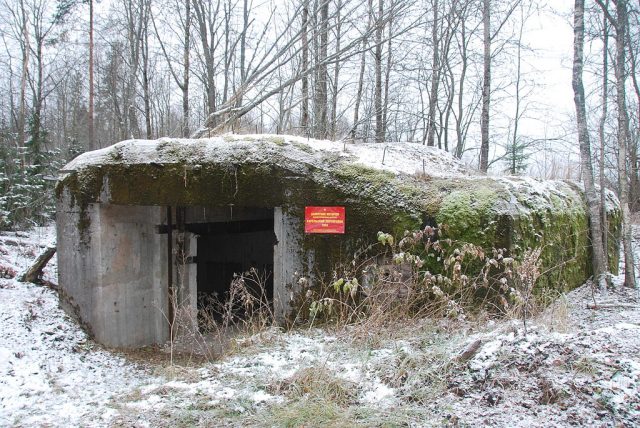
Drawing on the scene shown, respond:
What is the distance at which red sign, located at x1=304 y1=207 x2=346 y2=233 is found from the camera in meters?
4.82

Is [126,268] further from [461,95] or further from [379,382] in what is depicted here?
[461,95]

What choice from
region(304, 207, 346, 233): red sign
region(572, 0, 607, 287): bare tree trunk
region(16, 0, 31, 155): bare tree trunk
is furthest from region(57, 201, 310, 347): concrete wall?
region(16, 0, 31, 155): bare tree trunk

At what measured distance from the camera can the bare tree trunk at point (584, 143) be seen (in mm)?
6223

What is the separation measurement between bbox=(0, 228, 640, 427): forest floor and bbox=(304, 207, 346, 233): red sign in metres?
1.09

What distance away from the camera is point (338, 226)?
4.82 meters

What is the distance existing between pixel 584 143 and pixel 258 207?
4.73m

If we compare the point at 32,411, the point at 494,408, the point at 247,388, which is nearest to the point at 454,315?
the point at 494,408

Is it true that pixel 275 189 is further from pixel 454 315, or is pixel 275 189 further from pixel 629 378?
→ pixel 629 378

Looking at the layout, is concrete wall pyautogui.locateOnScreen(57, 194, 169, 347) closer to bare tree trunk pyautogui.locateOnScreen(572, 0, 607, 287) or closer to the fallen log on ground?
the fallen log on ground

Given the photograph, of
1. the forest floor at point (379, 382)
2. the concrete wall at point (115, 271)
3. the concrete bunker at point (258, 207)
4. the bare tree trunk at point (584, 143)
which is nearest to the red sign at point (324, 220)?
the concrete bunker at point (258, 207)

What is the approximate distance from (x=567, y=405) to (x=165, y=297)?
17.8 feet

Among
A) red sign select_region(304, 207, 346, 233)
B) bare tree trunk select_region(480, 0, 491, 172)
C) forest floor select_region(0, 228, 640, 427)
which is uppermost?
bare tree trunk select_region(480, 0, 491, 172)

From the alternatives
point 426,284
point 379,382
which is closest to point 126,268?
point 426,284

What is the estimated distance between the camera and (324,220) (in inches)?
191
